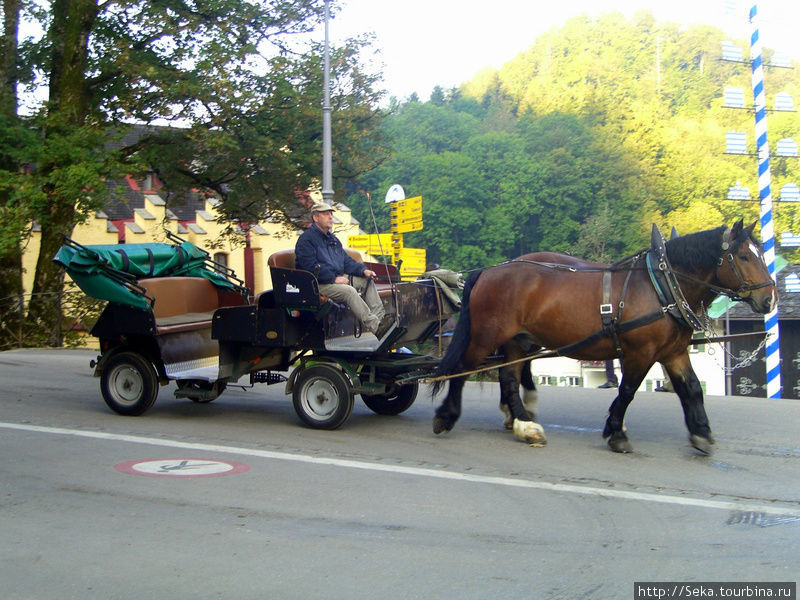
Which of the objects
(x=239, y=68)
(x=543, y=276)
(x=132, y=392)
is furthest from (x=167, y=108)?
(x=543, y=276)

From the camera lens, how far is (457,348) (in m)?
8.38

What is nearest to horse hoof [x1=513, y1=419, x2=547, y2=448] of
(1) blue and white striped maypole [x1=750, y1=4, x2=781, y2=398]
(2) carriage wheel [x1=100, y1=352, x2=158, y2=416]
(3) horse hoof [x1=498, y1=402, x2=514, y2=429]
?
(3) horse hoof [x1=498, y1=402, x2=514, y2=429]

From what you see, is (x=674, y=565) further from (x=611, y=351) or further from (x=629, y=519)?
(x=611, y=351)

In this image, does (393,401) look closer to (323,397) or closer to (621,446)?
(323,397)

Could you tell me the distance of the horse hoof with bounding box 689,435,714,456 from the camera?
7.48m

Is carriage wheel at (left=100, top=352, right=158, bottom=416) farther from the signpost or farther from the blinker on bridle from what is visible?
the signpost

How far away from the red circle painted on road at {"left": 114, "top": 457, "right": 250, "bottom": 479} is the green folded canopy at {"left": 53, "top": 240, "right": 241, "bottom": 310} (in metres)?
2.23

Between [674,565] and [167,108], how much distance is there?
16560 millimetres

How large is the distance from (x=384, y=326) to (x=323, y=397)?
973 millimetres

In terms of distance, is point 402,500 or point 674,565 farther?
point 402,500

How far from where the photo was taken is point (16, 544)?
5148 millimetres

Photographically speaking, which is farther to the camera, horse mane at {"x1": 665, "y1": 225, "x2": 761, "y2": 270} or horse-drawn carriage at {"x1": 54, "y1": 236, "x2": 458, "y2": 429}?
horse-drawn carriage at {"x1": 54, "y1": 236, "x2": 458, "y2": 429}

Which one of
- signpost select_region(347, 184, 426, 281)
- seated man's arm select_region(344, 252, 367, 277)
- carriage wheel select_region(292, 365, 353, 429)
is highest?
signpost select_region(347, 184, 426, 281)

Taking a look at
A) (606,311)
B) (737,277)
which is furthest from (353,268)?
(737,277)
